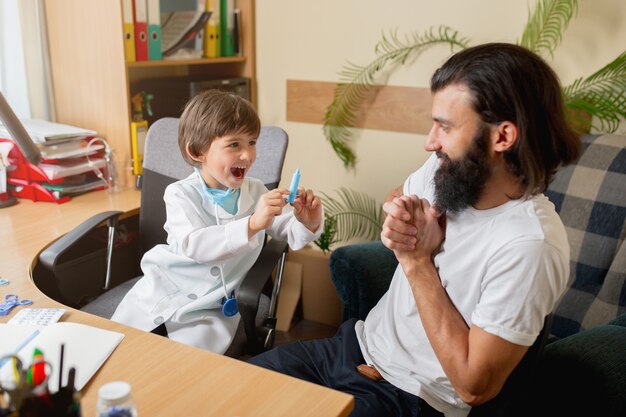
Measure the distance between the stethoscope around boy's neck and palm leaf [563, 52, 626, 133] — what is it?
1335mm

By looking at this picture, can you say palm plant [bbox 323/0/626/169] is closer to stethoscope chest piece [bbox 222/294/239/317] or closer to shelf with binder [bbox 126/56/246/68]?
shelf with binder [bbox 126/56/246/68]

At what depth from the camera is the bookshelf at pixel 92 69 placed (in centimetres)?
228

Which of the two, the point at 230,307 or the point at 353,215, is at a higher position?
the point at 230,307

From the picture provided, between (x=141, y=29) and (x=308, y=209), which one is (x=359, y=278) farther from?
(x=141, y=29)

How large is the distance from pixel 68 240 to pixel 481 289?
4.03 feet

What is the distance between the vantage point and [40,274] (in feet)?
5.94

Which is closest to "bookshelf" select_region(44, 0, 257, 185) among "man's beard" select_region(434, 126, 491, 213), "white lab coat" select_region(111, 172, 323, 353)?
"white lab coat" select_region(111, 172, 323, 353)

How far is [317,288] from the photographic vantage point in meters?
2.84

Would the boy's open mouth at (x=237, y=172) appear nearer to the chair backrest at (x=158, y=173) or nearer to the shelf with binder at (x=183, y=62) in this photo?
the chair backrest at (x=158, y=173)

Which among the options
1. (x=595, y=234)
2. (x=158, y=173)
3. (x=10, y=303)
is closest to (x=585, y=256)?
(x=595, y=234)

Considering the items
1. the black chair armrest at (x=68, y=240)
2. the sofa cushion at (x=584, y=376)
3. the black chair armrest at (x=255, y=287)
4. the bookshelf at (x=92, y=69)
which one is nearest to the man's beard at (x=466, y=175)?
the sofa cushion at (x=584, y=376)

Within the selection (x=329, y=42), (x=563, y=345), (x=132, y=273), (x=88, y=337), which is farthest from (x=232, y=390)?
(x=329, y=42)

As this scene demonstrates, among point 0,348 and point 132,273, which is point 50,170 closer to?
point 132,273

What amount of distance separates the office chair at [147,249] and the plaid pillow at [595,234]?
39.4 inches
